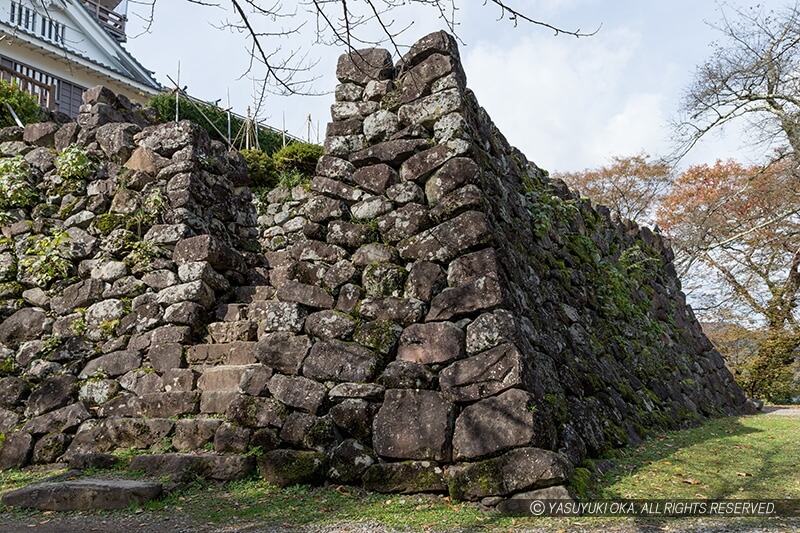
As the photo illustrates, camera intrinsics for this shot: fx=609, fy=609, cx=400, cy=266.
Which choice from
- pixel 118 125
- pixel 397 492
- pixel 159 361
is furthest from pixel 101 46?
pixel 397 492

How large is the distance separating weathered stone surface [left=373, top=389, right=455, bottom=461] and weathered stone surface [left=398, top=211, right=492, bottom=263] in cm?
110

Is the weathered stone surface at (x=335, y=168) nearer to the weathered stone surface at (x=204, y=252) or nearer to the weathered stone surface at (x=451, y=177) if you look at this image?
the weathered stone surface at (x=451, y=177)

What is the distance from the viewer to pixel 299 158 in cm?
770

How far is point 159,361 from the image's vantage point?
18.2 feet

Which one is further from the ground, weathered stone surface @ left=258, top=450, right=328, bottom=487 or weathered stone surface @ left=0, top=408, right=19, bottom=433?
weathered stone surface @ left=0, top=408, right=19, bottom=433

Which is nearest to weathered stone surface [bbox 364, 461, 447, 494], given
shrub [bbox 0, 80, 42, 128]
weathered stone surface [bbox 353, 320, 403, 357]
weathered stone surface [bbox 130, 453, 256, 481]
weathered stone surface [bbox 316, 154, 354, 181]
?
weathered stone surface [bbox 353, 320, 403, 357]

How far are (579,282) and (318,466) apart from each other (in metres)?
4.21

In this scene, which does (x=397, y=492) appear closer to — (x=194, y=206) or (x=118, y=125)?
(x=194, y=206)

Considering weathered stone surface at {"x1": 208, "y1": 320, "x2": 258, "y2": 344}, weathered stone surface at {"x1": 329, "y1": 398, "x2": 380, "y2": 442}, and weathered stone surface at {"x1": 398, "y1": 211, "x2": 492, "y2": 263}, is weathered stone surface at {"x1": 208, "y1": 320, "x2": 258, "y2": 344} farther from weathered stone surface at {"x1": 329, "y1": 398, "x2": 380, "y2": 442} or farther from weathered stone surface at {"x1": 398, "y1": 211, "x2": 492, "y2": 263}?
weathered stone surface at {"x1": 398, "y1": 211, "x2": 492, "y2": 263}

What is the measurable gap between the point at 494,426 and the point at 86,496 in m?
2.64

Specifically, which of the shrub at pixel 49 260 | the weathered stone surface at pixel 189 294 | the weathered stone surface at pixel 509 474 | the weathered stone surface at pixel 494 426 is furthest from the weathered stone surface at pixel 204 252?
the weathered stone surface at pixel 509 474

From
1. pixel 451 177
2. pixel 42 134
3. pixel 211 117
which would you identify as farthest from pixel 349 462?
pixel 211 117

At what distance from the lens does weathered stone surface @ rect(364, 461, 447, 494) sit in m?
3.85

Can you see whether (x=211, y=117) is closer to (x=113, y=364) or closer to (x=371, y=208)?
(x=113, y=364)
